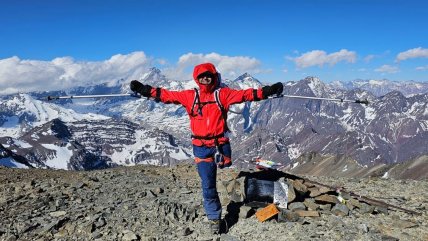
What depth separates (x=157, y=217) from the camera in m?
13.6

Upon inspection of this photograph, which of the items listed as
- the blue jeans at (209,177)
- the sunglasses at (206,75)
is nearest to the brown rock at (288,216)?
the blue jeans at (209,177)

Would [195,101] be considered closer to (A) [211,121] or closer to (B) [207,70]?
(A) [211,121]

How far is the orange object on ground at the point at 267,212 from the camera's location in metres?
13.3

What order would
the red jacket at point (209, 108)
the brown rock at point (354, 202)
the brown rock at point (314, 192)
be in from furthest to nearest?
the brown rock at point (314, 192) → the brown rock at point (354, 202) → the red jacket at point (209, 108)

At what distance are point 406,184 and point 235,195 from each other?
32.5 ft

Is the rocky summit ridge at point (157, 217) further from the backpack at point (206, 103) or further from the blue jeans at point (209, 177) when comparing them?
the backpack at point (206, 103)

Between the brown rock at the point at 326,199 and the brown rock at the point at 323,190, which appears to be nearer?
the brown rock at the point at 326,199

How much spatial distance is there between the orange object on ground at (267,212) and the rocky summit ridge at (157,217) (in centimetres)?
17

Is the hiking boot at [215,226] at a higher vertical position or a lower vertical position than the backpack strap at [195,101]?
lower

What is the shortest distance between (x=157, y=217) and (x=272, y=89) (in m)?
5.53

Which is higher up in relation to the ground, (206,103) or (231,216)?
(206,103)

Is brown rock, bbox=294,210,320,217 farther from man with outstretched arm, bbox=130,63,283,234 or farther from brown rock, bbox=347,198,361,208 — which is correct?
man with outstretched arm, bbox=130,63,283,234

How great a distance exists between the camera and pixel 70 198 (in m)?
15.5

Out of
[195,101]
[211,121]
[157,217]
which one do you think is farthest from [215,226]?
[195,101]
